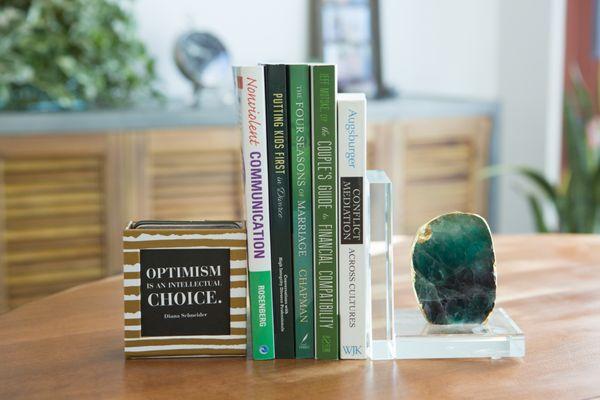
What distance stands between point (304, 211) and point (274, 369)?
21 cm

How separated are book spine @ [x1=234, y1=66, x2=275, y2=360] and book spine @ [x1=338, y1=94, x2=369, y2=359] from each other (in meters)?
0.10

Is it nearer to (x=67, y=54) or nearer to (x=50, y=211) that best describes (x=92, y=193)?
(x=50, y=211)

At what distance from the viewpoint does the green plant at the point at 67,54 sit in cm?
287

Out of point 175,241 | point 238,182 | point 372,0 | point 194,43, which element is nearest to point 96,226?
point 238,182

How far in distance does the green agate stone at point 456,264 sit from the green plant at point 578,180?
1985mm

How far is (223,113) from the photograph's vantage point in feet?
9.76

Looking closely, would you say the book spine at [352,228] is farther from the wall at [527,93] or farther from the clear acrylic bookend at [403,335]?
the wall at [527,93]

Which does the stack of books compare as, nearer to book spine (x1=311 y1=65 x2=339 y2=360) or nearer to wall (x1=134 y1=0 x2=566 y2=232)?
book spine (x1=311 y1=65 x2=339 y2=360)

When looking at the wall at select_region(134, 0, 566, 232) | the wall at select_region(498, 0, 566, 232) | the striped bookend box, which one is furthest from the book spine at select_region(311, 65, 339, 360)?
the wall at select_region(498, 0, 566, 232)

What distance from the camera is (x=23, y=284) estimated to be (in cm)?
283

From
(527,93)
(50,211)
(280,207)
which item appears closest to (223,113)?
(50,211)

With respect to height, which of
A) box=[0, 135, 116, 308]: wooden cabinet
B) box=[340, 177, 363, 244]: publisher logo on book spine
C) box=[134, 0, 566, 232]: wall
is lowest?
box=[0, 135, 116, 308]: wooden cabinet

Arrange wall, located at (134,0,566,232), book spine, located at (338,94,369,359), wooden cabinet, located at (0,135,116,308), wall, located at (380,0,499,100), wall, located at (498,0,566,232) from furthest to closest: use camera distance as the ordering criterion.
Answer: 1. wall, located at (380,0,499,100)
2. wall, located at (498,0,566,232)
3. wall, located at (134,0,566,232)
4. wooden cabinet, located at (0,135,116,308)
5. book spine, located at (338,94,369,359)

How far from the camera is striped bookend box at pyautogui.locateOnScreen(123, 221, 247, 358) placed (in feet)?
4.13
